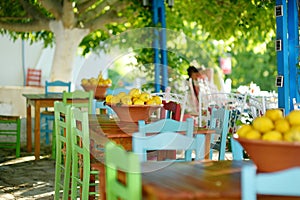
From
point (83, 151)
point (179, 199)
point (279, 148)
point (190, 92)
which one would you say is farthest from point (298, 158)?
point (190, 92)

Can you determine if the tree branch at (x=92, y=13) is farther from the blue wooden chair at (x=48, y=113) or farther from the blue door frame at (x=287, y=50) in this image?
the blue door frame at (x=287, y=50)

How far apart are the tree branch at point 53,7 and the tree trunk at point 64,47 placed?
0.61ft

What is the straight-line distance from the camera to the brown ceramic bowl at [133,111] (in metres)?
4.58

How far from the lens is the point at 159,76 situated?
9578mm

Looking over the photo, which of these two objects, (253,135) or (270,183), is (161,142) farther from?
(270,183)

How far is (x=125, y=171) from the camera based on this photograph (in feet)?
7.82

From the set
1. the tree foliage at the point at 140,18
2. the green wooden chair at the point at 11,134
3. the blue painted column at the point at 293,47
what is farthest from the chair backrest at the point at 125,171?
the tree foliage at the point at 140,18

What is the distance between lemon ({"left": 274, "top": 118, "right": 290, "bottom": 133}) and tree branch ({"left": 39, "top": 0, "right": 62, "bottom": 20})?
22.2ft

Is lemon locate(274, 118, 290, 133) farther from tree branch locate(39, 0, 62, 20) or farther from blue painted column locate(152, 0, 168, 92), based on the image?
tree branch locate(39, 0, 62, 20)

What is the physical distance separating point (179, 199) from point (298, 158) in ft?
1.94

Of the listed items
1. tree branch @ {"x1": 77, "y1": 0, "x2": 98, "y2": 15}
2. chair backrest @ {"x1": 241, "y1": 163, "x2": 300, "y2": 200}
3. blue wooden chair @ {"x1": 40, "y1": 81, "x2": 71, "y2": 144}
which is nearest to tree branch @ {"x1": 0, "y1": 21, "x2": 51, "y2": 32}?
tree branch @ {"x1": 77, "y1": 0, "x2": 98, "y2": 15}

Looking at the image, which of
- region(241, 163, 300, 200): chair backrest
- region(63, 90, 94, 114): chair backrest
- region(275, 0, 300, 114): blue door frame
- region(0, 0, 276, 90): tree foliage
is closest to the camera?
region(241, 163, 300, 200): chair backrest

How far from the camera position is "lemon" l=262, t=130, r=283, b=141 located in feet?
8.26

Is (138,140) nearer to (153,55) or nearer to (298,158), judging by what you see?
(298,158)
